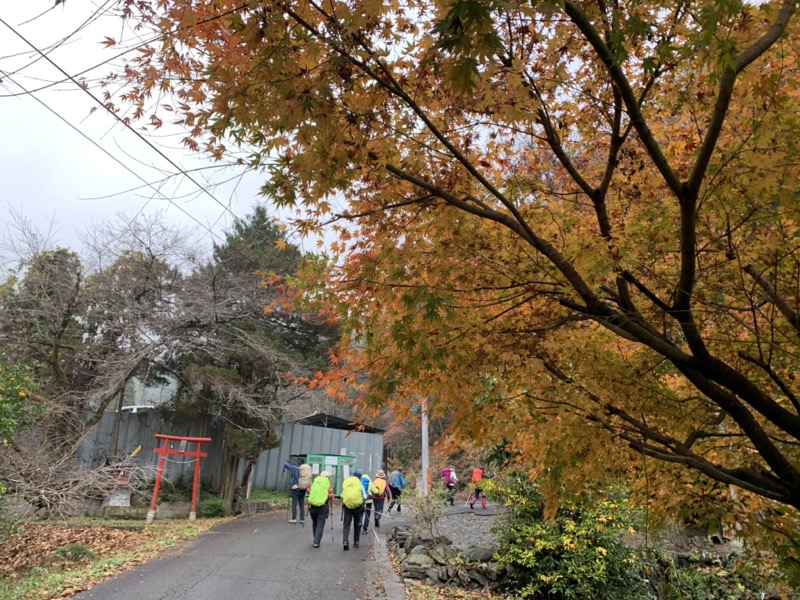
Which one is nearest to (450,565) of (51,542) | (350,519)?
(350,519)

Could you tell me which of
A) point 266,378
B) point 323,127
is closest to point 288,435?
point 266,378

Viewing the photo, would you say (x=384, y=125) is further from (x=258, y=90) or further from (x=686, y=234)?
(x=686, y=234)

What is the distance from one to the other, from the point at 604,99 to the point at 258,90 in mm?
2624

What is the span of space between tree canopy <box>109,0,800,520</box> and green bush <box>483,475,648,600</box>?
119 inches

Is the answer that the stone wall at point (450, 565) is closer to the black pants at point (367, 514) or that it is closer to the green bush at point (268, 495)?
the black pants at point (367, 514)

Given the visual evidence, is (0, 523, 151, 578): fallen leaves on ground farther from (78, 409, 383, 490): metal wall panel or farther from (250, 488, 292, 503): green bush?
(250, 488, 292, 503): green bush

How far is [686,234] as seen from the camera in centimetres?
283

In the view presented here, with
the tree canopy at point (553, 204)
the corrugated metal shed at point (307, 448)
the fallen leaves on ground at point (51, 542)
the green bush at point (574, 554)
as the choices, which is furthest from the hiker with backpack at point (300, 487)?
the tree canopy at point (553, 204)

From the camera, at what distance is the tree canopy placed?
2.70 metres

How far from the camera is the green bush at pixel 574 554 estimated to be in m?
7.20

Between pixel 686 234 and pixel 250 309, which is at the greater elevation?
pixel 250 309

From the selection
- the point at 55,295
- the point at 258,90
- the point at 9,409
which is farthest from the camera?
the point at 55,295

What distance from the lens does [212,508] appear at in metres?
16.3

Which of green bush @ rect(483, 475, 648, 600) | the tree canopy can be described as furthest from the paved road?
the tree canopy
